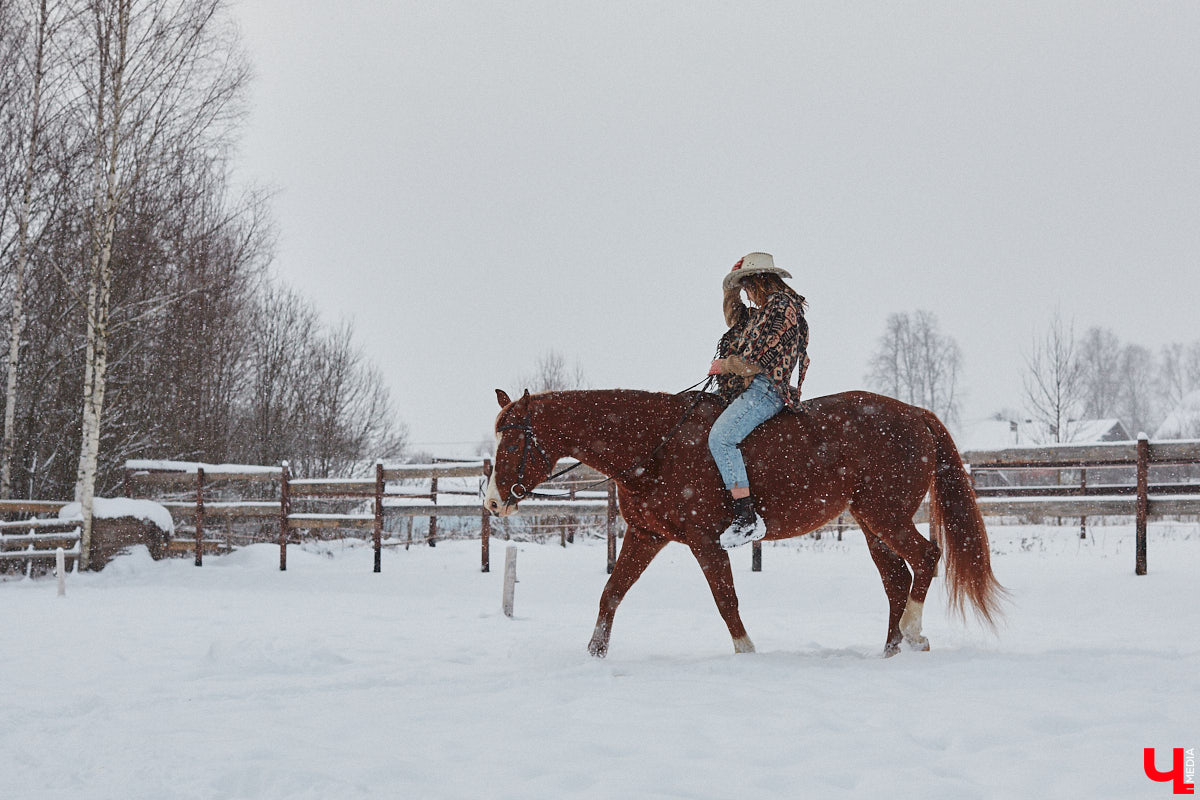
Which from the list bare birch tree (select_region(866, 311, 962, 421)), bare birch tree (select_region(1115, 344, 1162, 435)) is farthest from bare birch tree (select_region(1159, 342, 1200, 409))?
bare birch tree (select_region(866, 311, 962, 421))

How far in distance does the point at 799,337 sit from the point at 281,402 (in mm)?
18222

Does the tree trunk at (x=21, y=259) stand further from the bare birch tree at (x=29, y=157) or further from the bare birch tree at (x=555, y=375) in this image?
the bare birch tree at (x=555, y=375)

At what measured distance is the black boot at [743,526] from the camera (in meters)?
4.48

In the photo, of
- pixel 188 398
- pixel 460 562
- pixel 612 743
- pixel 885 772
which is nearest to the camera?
pixel 885 772

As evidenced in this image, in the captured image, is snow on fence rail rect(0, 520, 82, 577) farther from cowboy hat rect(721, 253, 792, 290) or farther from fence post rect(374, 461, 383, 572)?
cowboy hat rect(721, 253, 792, 290)

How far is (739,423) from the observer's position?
4.63 m

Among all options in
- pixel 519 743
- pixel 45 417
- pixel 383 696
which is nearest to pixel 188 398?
pixel 45 417

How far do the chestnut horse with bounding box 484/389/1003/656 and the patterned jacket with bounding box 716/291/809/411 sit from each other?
153mm

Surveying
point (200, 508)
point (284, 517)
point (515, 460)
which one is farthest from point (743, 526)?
point (200, 508)

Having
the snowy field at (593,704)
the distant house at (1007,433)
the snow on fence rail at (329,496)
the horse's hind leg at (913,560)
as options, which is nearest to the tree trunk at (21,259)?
the snow on fence rail at (329,496)

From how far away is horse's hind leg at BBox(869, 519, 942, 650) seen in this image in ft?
15.4

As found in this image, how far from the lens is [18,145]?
39.7 ft

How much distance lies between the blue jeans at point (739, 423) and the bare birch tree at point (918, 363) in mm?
42404

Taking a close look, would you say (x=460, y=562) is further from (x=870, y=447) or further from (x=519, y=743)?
(x=519, y=743)
